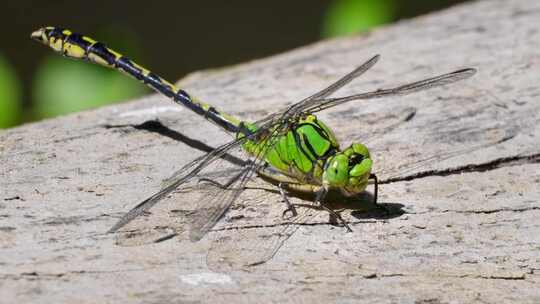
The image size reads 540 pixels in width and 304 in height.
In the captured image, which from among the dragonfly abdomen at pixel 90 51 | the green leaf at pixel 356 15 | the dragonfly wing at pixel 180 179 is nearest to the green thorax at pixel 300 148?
the dragonfly wing at pixel 180 179

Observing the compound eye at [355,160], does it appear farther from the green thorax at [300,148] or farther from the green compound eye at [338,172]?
the green thorax at [300,148]

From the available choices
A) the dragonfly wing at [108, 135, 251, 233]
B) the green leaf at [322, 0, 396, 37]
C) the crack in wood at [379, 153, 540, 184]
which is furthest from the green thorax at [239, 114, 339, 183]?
the green leaf at [322, 0, 396, 37]

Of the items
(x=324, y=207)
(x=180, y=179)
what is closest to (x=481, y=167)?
(x=324, y=207)

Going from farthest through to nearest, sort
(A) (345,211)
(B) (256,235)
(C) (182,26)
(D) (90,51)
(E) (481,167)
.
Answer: (C) (182,26), (D) (90,51), (E) (481,167), (A) (345,211), (B) (256,235)

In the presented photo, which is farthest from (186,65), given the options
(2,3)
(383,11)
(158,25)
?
(383,11)

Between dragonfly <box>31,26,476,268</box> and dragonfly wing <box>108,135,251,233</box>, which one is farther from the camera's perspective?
dragonfly <box>31,26,476,268</box>

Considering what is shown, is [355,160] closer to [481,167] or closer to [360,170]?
[360,170]

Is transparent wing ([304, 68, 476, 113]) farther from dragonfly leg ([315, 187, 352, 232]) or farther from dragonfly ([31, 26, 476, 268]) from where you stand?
dragonfly leg ([315, 187, 352, 232])

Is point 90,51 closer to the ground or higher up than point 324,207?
higher up
